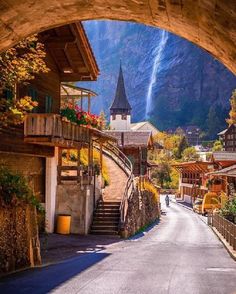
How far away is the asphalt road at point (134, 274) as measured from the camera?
11.1 meters

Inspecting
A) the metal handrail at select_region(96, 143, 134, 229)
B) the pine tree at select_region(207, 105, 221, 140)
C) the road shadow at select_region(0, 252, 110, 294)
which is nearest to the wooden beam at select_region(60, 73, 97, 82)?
the metal handrail at select_region(96, 143, 134, 229)

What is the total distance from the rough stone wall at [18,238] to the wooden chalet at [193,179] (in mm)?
44900

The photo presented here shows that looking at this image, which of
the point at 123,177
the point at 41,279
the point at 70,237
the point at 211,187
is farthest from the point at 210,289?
the point at 211,187

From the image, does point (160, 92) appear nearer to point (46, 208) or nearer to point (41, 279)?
point (46, 208)

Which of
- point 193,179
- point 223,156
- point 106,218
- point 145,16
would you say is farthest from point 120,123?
point 145,16

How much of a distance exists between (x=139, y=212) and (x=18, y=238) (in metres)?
21.0

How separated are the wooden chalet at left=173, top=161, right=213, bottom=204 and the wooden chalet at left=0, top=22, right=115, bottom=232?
111 feet

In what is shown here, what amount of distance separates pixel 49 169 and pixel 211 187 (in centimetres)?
3013

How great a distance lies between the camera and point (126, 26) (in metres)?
200

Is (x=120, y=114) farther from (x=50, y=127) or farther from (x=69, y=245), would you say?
(x=69, y=245)

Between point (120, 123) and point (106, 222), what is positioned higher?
point (120, 123)

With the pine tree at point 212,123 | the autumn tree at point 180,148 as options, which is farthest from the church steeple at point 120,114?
the pine tree at point 212,123

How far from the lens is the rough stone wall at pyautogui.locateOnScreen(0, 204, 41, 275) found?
499 inches

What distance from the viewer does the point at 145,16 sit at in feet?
21.1
